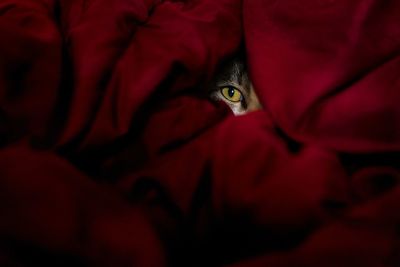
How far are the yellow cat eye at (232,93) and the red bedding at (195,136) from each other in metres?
0.05

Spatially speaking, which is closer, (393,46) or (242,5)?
(393,46)

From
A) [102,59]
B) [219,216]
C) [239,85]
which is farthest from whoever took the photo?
[239,85]

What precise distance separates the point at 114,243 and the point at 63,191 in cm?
9

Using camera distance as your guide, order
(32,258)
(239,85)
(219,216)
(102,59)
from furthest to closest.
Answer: (239,85)
(102,59)
(219,216)
(32,258)

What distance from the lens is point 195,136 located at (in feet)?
1.86

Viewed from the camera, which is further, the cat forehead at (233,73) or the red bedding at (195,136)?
the cat forehead at (233,73)

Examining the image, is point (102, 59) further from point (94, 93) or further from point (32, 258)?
point (32, 258)

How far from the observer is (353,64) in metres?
0.58

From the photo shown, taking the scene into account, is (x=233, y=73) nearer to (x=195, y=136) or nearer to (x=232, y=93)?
(x=232, y=93)

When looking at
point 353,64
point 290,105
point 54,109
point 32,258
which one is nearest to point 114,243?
point 32,258

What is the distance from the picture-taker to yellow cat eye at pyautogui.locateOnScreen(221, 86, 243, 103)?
720 millimetres

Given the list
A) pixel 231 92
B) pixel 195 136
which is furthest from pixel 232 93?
pixel 195 136

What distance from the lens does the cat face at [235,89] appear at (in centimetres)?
71

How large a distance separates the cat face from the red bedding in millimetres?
44
